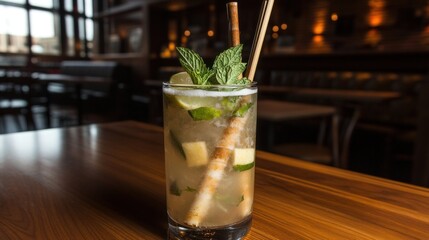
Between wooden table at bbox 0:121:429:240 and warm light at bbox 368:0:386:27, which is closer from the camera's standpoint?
wooden table at bbox 0:121:429:240

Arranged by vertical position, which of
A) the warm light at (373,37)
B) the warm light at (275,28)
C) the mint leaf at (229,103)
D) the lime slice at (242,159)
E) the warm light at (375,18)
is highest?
the warm light at (375,18)

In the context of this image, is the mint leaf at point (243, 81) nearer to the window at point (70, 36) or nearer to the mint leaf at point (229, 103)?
the mint leaf at point (229, 103)

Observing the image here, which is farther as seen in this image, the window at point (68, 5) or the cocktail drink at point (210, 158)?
the window at point (68, 5)

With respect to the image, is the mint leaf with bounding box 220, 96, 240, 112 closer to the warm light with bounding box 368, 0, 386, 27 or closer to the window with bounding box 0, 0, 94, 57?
the warm light with bounding box 368, 0, 386, 27

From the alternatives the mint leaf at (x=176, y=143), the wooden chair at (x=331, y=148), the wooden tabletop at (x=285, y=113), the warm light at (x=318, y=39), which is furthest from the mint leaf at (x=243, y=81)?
the warm light at (x=318, y=39)

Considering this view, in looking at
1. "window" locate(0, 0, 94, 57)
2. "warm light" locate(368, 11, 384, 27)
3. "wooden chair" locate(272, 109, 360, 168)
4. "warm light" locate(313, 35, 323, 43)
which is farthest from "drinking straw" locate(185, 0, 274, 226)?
"window" locate(0, 0, 94, 57)
